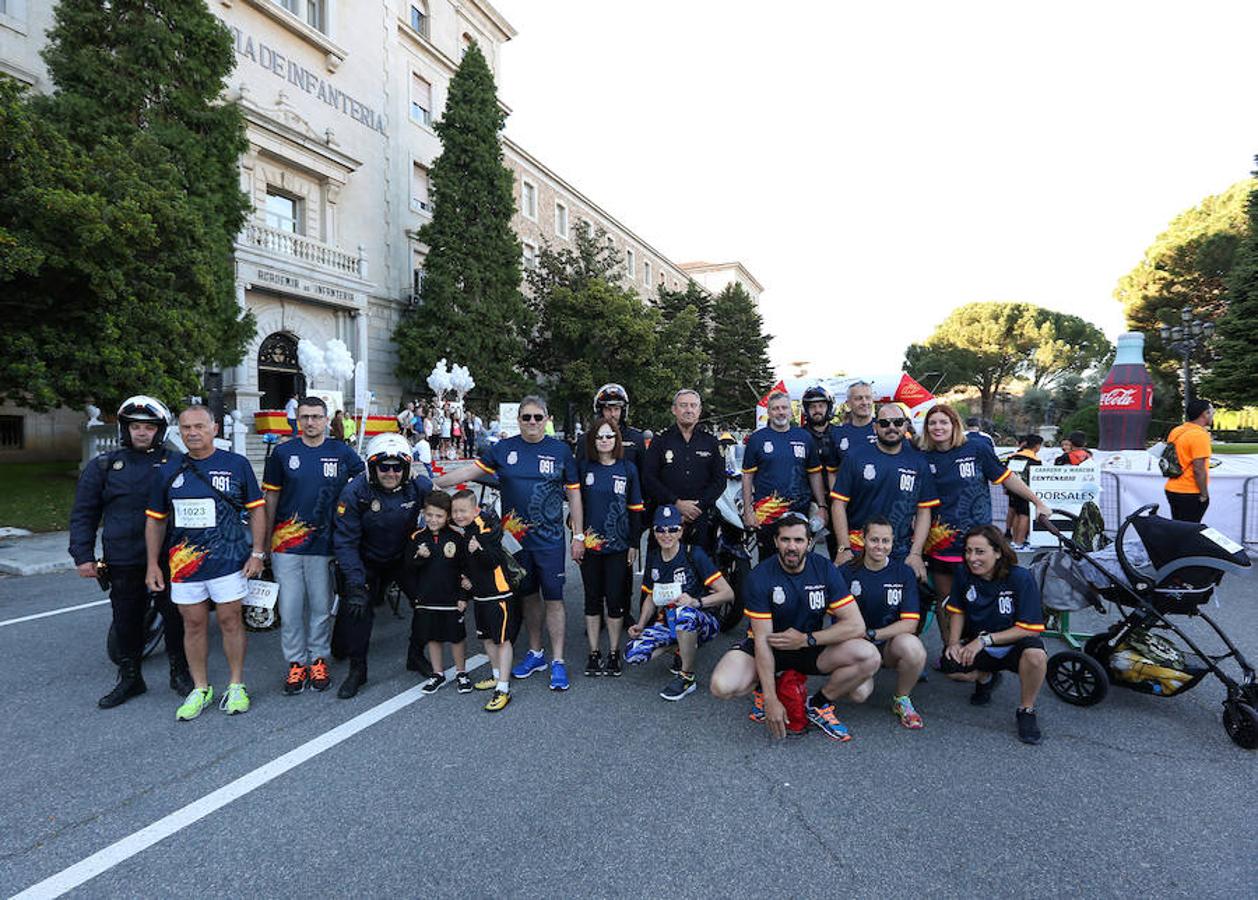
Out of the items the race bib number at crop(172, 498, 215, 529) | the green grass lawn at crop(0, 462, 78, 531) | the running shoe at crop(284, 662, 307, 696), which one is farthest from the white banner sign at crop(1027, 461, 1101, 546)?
the green grass lawn at crop(0, 462, 78, 531)

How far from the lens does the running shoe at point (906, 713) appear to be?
11.9 feet

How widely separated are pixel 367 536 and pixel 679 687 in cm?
226

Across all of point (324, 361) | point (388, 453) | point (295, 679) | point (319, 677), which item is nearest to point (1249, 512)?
point (388, 453)

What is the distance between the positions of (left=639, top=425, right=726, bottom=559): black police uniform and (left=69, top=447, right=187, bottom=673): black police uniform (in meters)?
3.18

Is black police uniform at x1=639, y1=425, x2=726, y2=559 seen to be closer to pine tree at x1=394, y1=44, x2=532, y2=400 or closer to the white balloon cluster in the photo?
the white balloon cluster

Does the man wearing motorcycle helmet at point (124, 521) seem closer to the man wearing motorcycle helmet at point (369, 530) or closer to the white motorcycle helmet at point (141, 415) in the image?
the white motorcycle helmet at point (141, 415)

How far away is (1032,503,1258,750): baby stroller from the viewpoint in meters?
3.63

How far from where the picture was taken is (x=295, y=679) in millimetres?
4180

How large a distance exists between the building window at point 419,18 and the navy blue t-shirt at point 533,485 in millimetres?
28918

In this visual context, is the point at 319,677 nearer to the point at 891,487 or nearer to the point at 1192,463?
the point at 891,487

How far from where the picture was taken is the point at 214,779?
3098mm

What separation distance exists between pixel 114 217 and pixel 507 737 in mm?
11139

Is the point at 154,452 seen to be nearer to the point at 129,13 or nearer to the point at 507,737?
the point at 507,737

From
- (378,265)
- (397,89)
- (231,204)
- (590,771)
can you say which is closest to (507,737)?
(590,771)
